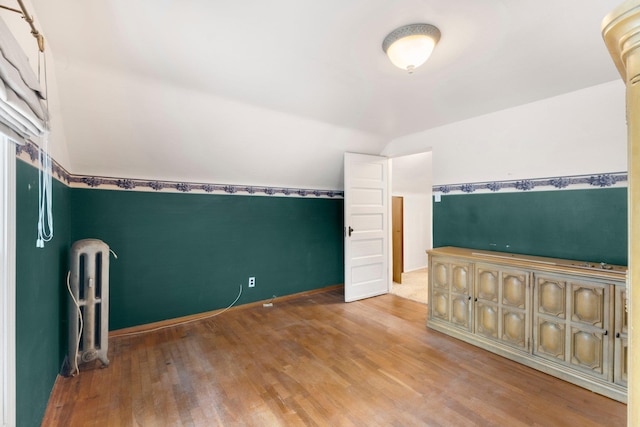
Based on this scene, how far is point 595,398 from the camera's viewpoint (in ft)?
6.31

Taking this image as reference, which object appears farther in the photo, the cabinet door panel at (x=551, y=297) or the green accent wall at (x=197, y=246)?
the green accent wall at (x=197, y=246)

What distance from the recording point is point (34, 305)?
157cm

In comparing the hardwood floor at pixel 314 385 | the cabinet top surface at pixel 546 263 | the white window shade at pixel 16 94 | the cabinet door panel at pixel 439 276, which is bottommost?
the hardwood floor at pixel 314 385

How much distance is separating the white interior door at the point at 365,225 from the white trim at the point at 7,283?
3068 mm

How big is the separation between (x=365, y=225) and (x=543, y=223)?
2009 millimetres

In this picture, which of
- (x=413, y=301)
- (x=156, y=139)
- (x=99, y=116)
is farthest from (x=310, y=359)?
(x=99, y=116)

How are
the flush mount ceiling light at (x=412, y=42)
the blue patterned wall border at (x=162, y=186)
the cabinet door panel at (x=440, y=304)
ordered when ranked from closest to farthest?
A: the flush mount ceiling light at (x=412, y=42) < the blue patterned wall border at (x=162, y=186) < the cabinet door panel at (x=440, y=304)

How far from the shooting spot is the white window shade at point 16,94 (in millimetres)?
942

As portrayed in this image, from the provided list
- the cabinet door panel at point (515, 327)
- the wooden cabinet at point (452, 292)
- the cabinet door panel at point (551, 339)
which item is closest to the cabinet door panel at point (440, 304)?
the wooden cabinet at point (452, 292)

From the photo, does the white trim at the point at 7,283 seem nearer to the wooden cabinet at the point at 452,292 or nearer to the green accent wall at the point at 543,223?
the wooden cabinet at the point at 452,292

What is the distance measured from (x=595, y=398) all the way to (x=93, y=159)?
4.50m

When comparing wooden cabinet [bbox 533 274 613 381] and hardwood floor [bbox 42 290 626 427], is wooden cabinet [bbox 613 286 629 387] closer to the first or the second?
wooden cabinet [bbox 533 274 613 381]

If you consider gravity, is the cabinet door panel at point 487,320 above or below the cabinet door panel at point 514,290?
below

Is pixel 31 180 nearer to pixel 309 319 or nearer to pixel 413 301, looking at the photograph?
pixel 309 319
